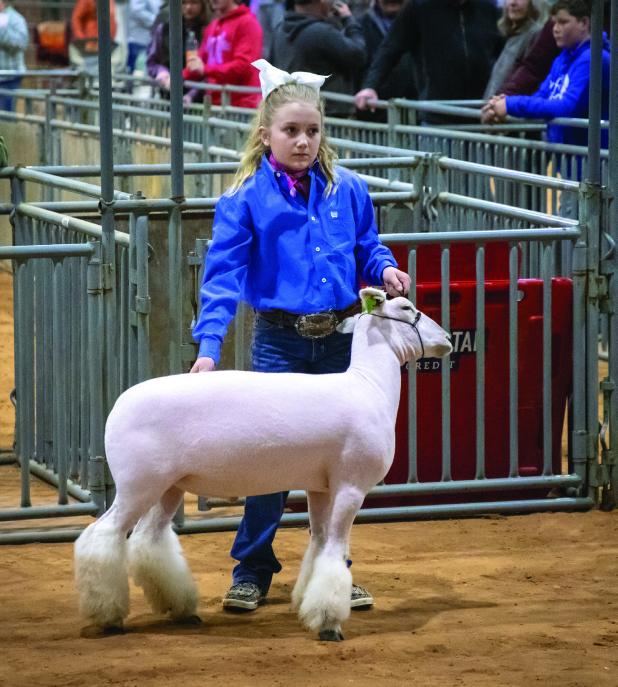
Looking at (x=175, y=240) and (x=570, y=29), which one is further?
(x=570, y=29)

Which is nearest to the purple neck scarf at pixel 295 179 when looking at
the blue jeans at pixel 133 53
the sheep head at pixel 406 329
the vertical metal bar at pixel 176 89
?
the sheep head at pixel 406 329

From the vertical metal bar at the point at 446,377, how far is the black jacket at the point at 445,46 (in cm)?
638

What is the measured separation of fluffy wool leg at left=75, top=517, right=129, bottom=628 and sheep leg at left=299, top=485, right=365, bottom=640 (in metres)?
0.65

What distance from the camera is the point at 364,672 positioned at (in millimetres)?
5484

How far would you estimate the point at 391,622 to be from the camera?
20.1ft

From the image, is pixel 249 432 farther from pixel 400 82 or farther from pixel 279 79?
pixel 400 82

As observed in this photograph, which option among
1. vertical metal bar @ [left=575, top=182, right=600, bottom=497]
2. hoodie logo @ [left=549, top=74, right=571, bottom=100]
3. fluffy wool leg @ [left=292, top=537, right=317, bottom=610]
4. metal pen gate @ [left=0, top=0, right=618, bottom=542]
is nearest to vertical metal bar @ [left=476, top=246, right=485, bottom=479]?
metal pen gate @ [left=0, top=0, right=618, bottom=542]

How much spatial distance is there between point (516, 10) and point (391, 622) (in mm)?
8210

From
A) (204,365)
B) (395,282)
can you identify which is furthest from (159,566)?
(395,282)

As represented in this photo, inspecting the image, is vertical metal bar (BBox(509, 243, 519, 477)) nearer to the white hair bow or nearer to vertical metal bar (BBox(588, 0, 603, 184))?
vertical metal bar (BBox(588, 0, 603, 184))

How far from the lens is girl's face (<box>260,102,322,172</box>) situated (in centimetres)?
591

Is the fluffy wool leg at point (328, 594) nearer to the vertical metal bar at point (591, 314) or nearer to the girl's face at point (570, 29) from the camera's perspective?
the vertical metal bar at point (591, 314)

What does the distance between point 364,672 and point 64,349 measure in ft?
8.58

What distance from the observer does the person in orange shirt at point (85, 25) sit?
82.3 feet
